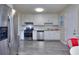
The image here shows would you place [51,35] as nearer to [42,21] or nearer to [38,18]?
[42,21]

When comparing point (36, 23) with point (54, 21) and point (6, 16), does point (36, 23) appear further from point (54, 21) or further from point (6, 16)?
point (6, 16)

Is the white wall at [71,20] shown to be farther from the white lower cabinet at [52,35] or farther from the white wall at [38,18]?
the white wall at [38,18]

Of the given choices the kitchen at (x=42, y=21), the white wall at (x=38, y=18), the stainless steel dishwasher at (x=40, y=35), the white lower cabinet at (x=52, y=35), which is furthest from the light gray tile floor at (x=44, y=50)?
the white wall at (x=38, y=18)

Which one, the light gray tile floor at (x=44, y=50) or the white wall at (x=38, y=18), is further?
the white wall at (x=38, y=18)

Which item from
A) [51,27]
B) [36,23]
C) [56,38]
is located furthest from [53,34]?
[36,23]

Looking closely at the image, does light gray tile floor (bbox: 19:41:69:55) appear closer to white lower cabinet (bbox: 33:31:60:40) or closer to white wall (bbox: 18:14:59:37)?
white lower cabinet (bbox: 33:31:60:40)

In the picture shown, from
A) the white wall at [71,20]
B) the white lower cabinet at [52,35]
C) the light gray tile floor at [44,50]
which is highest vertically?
the white wall at [71,20]

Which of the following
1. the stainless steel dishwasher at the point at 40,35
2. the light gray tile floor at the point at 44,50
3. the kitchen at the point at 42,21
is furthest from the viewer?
the kitchen at the point at 42,21

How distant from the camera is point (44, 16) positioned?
28.0ft

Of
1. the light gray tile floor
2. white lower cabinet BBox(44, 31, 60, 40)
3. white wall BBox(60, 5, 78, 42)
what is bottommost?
the light gray tile floor

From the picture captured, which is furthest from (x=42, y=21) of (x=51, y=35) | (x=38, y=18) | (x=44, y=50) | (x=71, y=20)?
(x=44, y=50)

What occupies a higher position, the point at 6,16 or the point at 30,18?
the point at 30,18

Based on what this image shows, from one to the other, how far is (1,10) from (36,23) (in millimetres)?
6495

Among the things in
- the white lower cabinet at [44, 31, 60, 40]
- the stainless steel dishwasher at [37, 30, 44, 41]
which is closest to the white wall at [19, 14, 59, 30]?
the stainless steel dishwasher at [37, 30, 44, 41]
